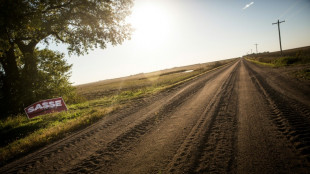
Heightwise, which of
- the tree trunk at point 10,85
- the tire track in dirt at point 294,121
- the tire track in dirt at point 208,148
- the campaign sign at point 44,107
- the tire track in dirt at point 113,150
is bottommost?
the tire track in dirt at point 113,150

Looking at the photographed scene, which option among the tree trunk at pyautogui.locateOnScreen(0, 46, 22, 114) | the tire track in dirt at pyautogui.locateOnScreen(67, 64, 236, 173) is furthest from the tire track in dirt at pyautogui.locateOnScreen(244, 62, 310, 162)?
the tree trunk at pyautogui.locateOnScreen(0, 46, 22, 114)

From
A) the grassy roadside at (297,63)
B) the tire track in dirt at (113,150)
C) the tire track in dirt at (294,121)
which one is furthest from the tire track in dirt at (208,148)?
the grassy roadside at (297,63)

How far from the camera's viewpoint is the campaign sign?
10.4 meters

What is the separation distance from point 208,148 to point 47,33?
15.8m

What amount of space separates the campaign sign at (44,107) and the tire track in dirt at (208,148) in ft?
37.0

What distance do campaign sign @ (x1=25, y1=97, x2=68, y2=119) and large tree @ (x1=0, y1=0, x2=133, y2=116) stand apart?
2118mm

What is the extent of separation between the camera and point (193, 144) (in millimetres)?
3756

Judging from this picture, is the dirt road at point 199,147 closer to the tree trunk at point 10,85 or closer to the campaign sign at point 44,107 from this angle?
the campaign sign at point 44,107

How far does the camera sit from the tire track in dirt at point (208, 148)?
9.45 feet

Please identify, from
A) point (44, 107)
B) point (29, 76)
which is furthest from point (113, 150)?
point (29, 76)

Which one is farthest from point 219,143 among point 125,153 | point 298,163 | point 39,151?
point 39,151

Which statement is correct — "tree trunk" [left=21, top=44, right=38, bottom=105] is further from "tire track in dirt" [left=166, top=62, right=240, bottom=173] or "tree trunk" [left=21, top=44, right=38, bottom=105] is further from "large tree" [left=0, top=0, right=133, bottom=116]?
"tire track in dirt" [left=166, top=62, right=240, bottom=173]

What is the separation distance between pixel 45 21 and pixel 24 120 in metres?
7.61

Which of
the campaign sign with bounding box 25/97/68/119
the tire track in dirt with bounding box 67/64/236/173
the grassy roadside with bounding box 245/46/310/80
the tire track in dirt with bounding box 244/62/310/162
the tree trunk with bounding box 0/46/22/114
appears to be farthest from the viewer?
the tree trunk with bounding box 0/46/22/114
